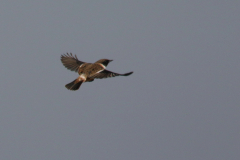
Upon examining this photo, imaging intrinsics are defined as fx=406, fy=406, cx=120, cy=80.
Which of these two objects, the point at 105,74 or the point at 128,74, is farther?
the point at 105,74

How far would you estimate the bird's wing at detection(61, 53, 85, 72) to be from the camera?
2047 cm

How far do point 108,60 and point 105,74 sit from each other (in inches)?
38.7

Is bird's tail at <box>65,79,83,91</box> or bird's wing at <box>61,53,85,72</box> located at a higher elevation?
bird's wing at <box>61,53,85,72</box>

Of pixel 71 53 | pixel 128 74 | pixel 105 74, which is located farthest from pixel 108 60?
pixel 71 53

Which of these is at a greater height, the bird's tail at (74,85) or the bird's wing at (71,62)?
the bird's wing at (71,62)

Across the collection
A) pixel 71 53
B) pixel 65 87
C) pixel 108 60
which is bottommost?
pixel 65 87

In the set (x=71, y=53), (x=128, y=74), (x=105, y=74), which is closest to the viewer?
(x=128, y=74)

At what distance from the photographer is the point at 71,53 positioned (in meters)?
21.7

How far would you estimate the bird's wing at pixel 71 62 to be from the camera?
20.5 metres

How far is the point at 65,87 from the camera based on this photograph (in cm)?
1841

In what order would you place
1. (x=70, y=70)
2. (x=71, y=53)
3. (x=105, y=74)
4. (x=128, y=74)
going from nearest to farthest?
1. (x=128, y=74)
2. (x=105, y=74)
3. (x=70, y=70)
4. (x=71, y=53)

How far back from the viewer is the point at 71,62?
20938 millimetres

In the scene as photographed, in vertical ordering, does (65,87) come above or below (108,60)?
below

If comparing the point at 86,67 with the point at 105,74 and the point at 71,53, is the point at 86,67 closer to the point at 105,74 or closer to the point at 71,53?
the point at 105,74
